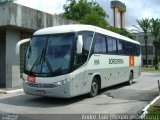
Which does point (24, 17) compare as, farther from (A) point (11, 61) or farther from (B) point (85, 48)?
(B) point (85, 48)

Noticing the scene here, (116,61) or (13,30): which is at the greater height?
(13,30)

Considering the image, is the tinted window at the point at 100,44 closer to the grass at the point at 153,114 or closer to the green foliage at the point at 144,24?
the grass at the point at 153,114

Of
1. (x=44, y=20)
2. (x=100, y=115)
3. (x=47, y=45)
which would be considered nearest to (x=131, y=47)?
(x=44, y=20)

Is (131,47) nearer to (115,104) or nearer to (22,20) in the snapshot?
(22,20)

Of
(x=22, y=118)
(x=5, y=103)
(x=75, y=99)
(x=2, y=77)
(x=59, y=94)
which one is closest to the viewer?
(x=22, y=118)

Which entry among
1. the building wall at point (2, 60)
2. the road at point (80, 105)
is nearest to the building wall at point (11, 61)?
the building wall at point (2, 60)

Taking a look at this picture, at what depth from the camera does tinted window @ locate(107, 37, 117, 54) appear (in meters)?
16.6

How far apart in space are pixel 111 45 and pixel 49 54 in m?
5.07

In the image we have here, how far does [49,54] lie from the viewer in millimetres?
12836

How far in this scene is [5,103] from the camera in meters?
13.3

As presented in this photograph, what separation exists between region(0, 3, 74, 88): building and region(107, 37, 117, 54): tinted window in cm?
547

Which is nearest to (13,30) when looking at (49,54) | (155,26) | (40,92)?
(49,54)

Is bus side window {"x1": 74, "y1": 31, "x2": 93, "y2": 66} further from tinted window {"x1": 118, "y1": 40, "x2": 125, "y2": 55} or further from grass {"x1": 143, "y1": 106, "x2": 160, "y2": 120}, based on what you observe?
tinted window {"x1": 118, "y1": 40, "x2": 125, "y2": 55}

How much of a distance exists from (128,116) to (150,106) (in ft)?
4.39
